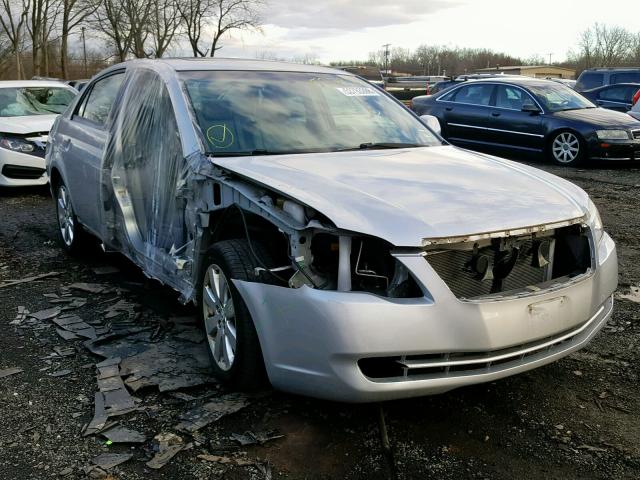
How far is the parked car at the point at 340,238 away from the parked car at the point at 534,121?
744cm

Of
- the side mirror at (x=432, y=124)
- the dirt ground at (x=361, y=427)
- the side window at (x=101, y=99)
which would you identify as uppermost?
the side window at (x=101, y=99)

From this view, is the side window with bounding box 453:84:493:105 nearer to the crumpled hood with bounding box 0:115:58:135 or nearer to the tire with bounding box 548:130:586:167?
the tire with bounding box 548:130:586:167

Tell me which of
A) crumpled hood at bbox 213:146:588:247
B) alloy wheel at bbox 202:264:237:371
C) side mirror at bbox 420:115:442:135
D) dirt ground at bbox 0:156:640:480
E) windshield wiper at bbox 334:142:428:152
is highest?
side mirror at bbox 420:115:442:135

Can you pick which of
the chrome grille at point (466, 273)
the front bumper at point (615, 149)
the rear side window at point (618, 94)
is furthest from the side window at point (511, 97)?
the chrome grille at point (466, 273)

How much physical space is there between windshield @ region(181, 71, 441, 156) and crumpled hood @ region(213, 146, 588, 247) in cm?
25

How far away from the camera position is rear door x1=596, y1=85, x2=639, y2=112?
14.7m

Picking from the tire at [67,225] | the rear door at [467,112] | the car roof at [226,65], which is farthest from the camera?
the rear door at [467,112]

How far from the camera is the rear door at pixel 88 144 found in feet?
15.5

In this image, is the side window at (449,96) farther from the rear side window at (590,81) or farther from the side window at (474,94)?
the rear side window at (590,81)

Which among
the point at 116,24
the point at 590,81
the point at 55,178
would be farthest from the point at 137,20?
the point at 55,178

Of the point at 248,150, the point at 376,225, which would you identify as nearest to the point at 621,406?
the point at 376,225

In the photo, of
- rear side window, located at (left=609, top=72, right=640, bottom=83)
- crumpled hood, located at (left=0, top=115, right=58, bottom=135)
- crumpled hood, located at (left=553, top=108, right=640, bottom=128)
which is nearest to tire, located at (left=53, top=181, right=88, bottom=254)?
crumpled hood, located at (left=0, top=115, right=58, bottom=135)

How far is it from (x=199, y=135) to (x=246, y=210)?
71cm

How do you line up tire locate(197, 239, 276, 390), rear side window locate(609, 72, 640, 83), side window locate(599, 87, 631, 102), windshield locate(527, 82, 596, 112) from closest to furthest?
1. tire locate(197, 239, 276, 390)
2. windshield locate(527, 82, 596, 112)
3. side window locate(599, 87, 631, 102)
4. rear side window locate(609, 72, 640, 83)
